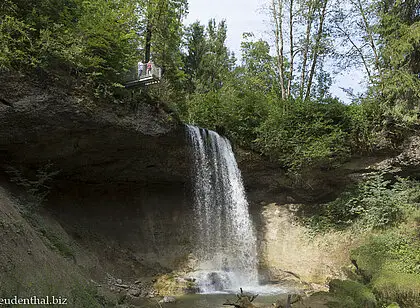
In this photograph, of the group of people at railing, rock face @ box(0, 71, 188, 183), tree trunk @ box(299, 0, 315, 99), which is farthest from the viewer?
tree trunk @ box(299, 0, 315, 99)

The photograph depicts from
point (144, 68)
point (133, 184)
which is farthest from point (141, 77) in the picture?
point (133, 184)

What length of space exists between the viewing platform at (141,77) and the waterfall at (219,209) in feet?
7.38

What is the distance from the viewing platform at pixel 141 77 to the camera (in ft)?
35.2

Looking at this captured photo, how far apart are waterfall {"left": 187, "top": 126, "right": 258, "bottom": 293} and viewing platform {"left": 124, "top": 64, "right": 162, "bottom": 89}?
2.25 m

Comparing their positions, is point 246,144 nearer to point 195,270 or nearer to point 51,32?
point 195,270

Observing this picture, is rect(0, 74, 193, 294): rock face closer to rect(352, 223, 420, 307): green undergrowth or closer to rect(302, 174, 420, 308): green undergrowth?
rect(302, 174, 420, 308): green undergrowth

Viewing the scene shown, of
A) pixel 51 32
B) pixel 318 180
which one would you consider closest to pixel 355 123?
pixel 318 180

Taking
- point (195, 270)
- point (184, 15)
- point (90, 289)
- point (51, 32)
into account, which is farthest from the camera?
point (184, 15)

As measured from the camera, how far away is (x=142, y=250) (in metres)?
12.1

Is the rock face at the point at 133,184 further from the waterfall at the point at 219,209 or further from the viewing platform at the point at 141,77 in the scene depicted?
the viewing platform at the point at 141,77

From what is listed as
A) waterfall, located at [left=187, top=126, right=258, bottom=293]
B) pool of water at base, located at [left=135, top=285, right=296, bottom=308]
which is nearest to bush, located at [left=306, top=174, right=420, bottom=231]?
waterfall, located at [left=187, top=126, right=258, bottom=293]

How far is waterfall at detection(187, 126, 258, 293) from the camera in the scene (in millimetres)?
12320

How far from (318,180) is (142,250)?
7066mm

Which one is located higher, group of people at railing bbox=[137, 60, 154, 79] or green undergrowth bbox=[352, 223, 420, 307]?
group of people at railing bbox=[137, 60, 154, 79]
